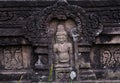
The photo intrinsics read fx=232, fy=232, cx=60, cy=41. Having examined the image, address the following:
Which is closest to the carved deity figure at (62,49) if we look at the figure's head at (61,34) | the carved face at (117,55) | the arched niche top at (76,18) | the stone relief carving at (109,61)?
the figure's head at (61,34)

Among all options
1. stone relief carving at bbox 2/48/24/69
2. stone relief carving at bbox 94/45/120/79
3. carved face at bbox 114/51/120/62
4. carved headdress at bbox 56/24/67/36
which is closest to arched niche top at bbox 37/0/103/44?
carved headdress at bbox 56/24/67/36

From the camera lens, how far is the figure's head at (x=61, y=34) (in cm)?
353

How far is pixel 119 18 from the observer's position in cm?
361

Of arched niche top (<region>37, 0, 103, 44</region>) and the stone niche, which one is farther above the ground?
arched niche top (<region>37, 0, 103, 44</region>)

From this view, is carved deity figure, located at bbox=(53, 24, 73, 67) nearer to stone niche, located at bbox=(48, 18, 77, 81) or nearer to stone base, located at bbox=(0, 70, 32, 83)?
stone niche, located at bbox=(48, 18, 77, 81)

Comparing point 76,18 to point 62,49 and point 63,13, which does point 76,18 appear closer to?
point 63,13

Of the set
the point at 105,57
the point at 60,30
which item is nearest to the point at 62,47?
the point at 60,30

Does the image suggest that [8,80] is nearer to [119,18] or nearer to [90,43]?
[90,43]

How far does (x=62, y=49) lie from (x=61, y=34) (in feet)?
0.76

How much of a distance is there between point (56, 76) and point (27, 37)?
2.44ft

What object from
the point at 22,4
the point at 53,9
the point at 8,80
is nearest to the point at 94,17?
the point at 53,9

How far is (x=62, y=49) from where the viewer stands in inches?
140

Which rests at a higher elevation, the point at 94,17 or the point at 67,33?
the point at 94,17

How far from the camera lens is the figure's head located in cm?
353
